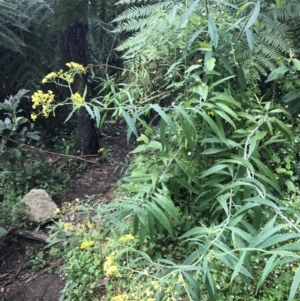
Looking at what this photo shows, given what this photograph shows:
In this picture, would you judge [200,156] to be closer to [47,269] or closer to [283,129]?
[283,129]

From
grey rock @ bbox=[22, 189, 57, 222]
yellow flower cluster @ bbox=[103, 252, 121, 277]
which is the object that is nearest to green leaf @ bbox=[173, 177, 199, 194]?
yellow flower cluster @ bbox=[103, 252, 121, 277]

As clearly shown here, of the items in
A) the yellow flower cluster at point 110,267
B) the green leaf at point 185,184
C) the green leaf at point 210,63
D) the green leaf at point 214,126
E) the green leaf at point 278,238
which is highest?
the green leaf at point 210,63

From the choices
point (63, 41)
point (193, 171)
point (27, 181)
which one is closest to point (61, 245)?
point (27, 181)

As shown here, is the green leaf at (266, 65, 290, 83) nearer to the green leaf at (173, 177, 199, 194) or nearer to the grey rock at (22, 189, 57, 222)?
the green leaf at (173, 177, 199, 194)

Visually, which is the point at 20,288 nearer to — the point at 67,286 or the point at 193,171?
the point at 67,286

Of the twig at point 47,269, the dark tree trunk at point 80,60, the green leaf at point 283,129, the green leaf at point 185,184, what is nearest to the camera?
the green leaf at point 185,184

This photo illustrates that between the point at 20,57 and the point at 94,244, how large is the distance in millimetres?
2657

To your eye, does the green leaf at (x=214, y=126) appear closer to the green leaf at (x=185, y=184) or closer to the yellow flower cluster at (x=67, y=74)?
the green leaf at (x=185, y=184)

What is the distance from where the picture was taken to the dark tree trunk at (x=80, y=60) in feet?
12.0

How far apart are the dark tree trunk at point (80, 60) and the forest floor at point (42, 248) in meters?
0.17

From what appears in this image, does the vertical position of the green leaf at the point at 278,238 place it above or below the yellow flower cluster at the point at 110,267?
above

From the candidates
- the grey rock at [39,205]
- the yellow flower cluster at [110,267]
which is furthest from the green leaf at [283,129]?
the grey rock at [39,205]

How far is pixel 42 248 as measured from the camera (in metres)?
2.81

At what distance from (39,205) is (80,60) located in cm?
146
